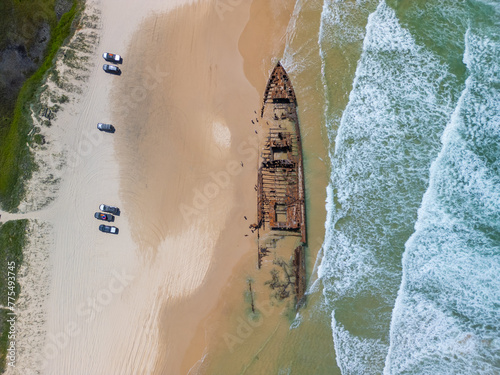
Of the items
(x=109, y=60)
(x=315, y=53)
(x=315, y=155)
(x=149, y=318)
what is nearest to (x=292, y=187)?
(x=315, y=155)

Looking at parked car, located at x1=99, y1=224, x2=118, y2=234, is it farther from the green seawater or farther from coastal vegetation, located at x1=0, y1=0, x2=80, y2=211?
the green seawater

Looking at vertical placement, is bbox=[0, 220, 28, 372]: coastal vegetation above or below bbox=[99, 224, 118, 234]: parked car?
below

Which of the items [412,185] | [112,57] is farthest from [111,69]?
[412,185]

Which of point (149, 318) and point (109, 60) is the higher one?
point (109, 60)

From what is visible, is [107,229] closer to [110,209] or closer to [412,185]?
[110,209]

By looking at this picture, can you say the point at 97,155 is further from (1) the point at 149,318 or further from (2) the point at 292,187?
(2) the point at 292,187

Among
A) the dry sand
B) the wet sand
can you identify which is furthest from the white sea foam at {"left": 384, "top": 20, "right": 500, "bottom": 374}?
the dry sand

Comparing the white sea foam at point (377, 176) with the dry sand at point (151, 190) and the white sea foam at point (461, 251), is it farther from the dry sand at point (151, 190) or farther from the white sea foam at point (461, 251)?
the dry sand at point (151, 190)
